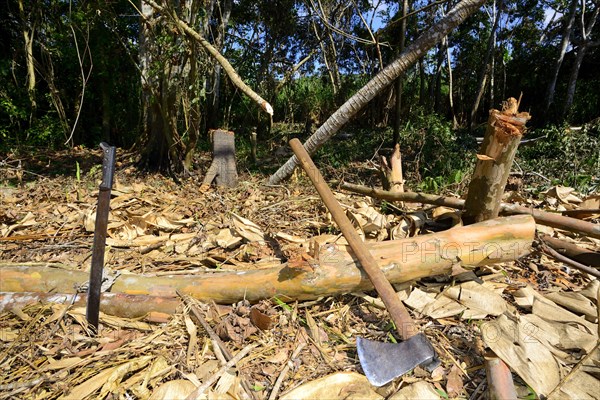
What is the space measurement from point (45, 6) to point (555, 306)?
26.9 feet

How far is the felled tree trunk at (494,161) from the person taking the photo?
2.04m

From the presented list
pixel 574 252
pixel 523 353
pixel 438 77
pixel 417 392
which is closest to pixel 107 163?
pixel 417 392

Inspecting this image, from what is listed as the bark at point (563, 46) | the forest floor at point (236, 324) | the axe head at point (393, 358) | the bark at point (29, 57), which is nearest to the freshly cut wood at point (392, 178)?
the forest floor at point (236, 324)

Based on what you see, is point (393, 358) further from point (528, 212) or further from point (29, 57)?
point (29, 57)

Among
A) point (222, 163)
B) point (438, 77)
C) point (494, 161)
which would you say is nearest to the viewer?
point (494, 161)

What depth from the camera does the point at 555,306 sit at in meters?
1.88

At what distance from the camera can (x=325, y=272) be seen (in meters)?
1.88

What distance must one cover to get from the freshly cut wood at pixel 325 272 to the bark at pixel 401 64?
2.23 meters

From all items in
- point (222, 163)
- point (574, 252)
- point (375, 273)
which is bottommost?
point (375, 273)

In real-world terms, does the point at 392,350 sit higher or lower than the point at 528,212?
lower

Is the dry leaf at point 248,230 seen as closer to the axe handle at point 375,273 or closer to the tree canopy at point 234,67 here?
the axe handle at point 375,273

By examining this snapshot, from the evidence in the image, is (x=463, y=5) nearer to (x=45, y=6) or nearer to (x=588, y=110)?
(x=45, y=6)

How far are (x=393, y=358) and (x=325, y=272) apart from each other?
0.57m

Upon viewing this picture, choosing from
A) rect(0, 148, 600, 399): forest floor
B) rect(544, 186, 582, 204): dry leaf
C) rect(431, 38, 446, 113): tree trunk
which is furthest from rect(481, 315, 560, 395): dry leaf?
rect(431, 38, 446, 113): tree trunk
